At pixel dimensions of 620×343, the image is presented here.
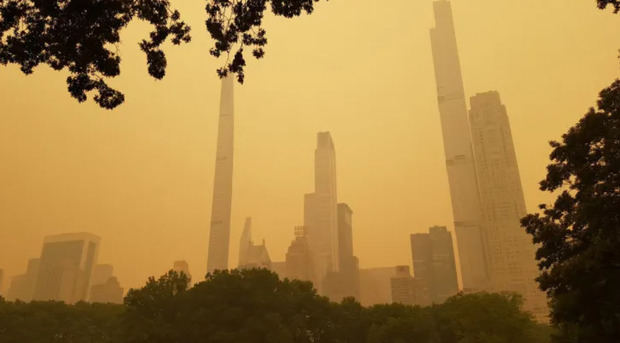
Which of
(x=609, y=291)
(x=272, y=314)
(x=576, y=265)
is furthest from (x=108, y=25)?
(x=272, y=314)

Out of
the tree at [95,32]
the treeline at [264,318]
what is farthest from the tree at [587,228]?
the treeline at [264,318]

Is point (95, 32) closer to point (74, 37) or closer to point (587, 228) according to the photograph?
point (74, 37)

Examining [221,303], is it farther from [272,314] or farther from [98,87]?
[98,87]

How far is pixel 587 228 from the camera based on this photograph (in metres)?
17.9

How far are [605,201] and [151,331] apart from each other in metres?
37.2

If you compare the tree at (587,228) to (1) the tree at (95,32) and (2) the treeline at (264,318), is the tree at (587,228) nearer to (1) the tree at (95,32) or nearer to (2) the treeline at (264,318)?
(1) the tree at (95,32)

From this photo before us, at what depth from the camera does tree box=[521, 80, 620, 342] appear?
1616 centimetres

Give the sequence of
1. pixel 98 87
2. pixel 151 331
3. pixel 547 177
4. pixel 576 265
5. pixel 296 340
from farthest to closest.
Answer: pixel 296 340
pixel 151 331
pixel 547 177
pixel 576 265
pixel 98 87

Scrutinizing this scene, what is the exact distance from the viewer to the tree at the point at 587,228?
1616 cm

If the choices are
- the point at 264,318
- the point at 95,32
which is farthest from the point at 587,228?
the point at 264,318

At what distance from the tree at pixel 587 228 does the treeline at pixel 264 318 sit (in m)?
23.1

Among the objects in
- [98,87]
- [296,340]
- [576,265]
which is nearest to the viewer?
[98,87]

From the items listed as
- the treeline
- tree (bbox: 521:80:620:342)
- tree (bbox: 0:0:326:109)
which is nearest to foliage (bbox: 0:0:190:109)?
tree (bbox: 0:0:326:109)

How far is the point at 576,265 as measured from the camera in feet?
52.5
